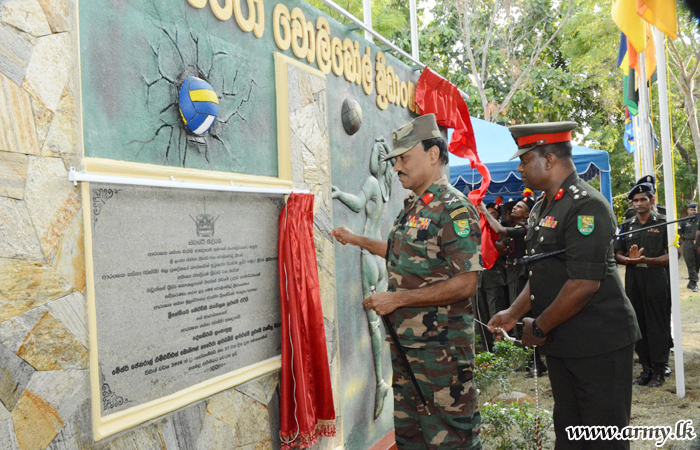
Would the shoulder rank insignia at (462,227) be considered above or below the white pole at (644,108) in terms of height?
below

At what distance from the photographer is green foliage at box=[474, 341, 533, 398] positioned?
449 cm

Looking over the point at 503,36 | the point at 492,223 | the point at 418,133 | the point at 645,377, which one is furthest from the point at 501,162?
the point at 503,36

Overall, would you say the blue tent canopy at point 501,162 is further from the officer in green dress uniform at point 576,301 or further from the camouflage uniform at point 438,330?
the camouflage uniform at point 438,330

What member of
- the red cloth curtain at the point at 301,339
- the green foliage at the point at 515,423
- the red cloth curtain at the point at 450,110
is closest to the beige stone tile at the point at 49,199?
the red cloth curtain at the point at 301,339

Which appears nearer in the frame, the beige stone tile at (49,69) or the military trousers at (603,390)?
the beige stone tile at (49,69)

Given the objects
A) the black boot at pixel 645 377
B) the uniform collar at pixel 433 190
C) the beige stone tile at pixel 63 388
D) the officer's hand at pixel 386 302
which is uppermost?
the uniform collar at pixel 433 190

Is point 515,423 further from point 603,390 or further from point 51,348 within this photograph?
point 51,348

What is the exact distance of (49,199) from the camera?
1.86 metres

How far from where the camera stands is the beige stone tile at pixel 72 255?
1.89m

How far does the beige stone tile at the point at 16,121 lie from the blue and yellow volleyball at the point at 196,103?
2.30 ft

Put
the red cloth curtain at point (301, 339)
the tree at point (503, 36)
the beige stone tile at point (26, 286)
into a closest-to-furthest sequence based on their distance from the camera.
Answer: the beige stone tile at point (26, 286) < the red cloth curtain at point (301, 339) < the tree at point (503, 36)

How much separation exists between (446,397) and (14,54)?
242cm

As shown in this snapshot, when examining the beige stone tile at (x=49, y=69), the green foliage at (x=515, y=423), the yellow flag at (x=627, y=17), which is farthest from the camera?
the yellow flag at (x=627, y=17)

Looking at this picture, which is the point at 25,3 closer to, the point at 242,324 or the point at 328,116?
the point at 242,324
